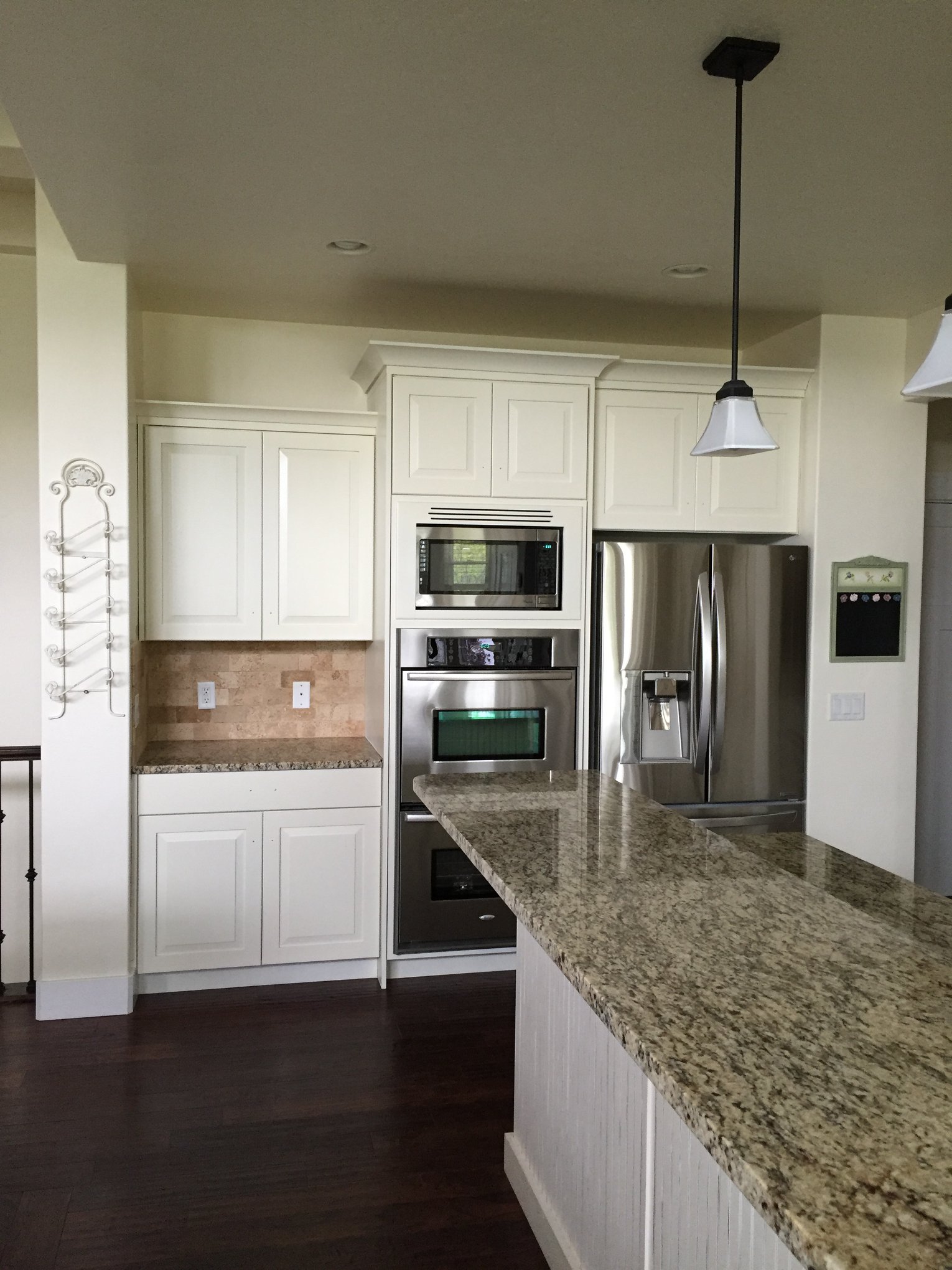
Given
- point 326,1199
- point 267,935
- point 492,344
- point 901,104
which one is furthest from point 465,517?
point 326,1199

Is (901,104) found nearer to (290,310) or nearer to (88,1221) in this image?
(290,310)

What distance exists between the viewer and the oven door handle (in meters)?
3.83

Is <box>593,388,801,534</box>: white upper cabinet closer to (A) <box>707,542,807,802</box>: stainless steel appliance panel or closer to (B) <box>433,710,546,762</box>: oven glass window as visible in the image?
(A) <box>707,542,807,802</box>: stainless steel appliance panel

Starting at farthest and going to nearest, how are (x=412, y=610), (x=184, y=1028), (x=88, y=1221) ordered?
(x=412, y=610) → (x=184, y=1028) → (x=88, y=1221)

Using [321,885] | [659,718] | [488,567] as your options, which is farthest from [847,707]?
[321,885]

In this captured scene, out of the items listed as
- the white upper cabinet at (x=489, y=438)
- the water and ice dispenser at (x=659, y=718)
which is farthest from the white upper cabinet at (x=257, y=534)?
the water and ice dispenser at (x=659, y=718)

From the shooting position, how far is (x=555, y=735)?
3.94 meters

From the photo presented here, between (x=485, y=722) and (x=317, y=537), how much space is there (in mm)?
1010

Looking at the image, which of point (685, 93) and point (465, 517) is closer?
point (685, 93)

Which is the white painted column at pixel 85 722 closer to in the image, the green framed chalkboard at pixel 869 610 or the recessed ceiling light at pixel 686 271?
the recessed ceiling light at pixel 686 271

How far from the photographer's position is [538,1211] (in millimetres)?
2340

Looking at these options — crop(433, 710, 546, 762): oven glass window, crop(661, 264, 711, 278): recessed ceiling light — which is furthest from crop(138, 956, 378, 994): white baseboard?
crop(661, 264, 711, 278): recessed ceiling light

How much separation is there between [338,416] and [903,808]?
2.80m

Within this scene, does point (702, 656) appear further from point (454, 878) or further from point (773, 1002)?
point (773, 1002)
